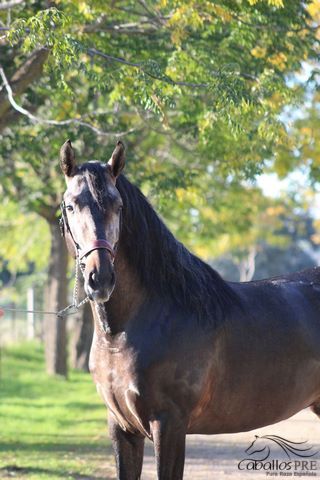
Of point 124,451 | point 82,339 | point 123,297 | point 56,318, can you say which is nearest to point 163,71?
point 123,297

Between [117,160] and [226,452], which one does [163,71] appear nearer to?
Answer: [117,160]

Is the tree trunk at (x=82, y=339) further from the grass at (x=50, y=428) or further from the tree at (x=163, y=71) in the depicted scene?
the tree at (x=163, y=71)

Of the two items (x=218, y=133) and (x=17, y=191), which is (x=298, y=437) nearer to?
(x=218, y=133)

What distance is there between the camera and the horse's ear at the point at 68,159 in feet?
16.1

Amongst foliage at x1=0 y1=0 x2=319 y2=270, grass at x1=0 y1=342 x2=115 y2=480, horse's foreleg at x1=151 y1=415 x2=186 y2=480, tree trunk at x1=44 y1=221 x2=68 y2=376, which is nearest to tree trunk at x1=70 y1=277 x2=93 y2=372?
grass at x1=0 y1=342 x2=115 y2=480

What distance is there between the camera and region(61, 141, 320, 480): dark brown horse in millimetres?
4867

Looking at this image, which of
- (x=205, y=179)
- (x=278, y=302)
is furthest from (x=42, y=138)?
(x=205, y=179)

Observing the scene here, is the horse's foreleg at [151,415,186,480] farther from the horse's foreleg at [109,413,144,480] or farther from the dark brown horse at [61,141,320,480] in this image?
the horse's foreleg at [109,413,144,480]

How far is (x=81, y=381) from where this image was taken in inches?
708

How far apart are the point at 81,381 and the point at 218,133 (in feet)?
29.9

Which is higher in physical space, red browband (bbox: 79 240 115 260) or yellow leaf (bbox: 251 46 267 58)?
yellow leaf (bbox: 251 46 267 58)

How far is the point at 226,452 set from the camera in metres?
9.58

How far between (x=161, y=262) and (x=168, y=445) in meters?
1.14

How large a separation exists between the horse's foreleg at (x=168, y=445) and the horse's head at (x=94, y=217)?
92cm
